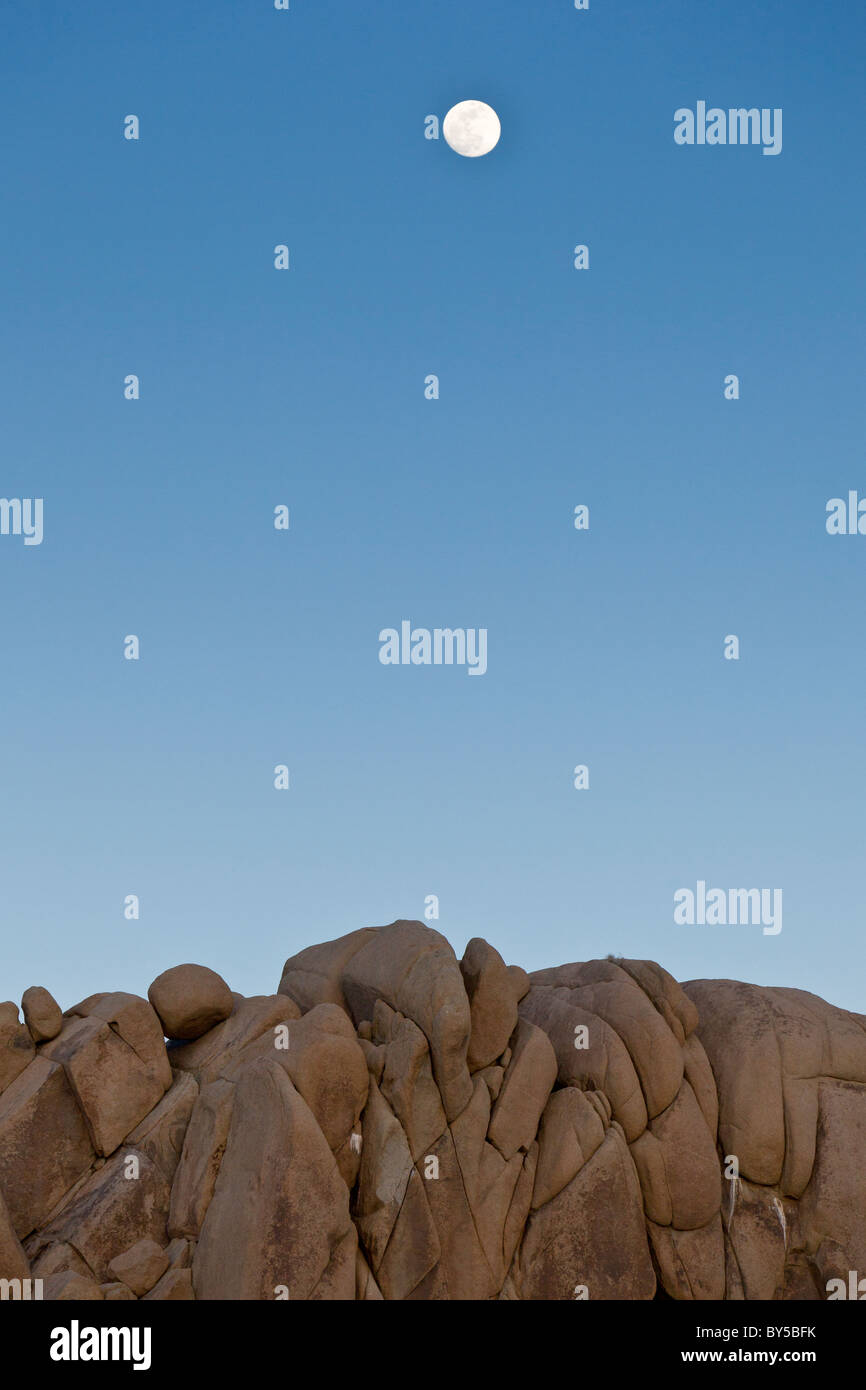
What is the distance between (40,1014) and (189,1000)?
3457 mm

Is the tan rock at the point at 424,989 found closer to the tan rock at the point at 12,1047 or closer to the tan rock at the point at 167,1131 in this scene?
the tan rock at the point at 167,1131

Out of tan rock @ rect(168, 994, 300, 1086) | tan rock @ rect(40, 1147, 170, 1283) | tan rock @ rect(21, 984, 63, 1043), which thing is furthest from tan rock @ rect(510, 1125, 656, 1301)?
tan rock @ rect(21, 984, 63, 1043)

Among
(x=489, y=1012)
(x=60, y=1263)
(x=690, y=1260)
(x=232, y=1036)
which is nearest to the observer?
(x=60, y=1263)

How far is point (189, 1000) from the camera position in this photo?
91.0ft

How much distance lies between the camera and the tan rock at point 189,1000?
91.2ft

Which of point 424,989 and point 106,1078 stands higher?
point 424,989

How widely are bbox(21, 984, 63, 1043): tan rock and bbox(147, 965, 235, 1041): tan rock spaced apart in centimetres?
221

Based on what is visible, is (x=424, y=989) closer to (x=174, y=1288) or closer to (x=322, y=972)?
(x=322, y=972)

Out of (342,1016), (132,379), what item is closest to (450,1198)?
(342,1016)

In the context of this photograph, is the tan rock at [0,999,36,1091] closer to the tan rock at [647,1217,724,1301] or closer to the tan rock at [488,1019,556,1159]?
the tan rock at [488,1019,556,1159]

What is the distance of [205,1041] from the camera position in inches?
1109

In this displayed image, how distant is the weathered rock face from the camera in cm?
2348

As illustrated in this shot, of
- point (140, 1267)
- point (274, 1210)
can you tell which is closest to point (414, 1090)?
point (274, 1210)
